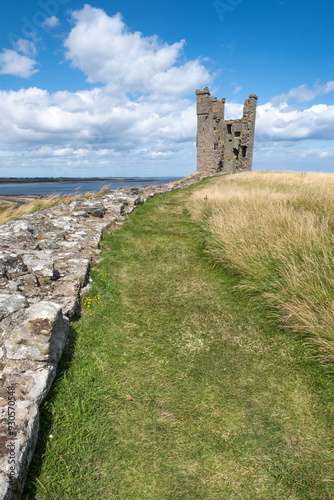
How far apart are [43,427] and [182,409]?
117 centimetres

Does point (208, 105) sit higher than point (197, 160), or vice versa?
point (208, 105)

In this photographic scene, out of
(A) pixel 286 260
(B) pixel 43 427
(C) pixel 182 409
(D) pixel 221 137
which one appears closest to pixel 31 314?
(B) pixel 43 427

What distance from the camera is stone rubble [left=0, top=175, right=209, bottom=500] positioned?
204cm

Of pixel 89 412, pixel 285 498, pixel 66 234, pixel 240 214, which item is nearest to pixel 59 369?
pixel 89 412

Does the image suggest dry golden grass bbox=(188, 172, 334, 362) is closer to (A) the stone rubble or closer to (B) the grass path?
(B) the grass path

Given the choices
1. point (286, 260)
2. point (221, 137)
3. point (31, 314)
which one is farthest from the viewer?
point (221, 137)

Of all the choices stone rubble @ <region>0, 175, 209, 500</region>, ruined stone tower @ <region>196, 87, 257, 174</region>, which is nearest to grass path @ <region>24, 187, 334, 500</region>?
stone rubble @ <region>0, 175, 209, 500</region>

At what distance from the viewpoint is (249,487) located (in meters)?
2.05

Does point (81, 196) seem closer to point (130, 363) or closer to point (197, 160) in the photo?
point (130, 363)

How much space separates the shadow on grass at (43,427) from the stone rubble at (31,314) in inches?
3.7

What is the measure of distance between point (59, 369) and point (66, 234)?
4201 mm

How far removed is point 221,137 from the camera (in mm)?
31594

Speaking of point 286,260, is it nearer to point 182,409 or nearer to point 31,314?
point 182,409

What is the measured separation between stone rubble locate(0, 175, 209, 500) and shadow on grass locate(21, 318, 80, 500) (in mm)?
95
